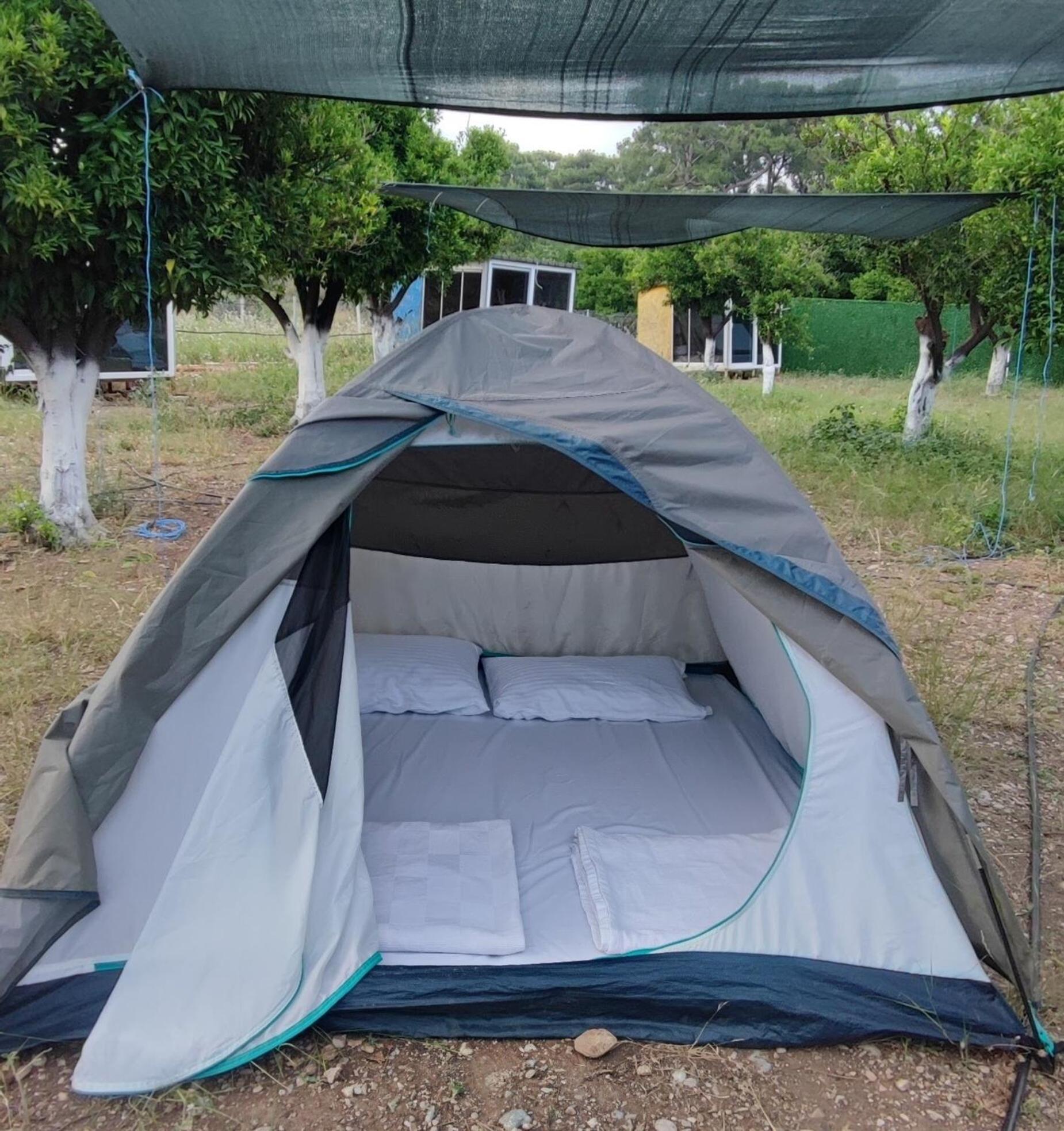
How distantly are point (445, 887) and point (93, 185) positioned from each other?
3.62 metres

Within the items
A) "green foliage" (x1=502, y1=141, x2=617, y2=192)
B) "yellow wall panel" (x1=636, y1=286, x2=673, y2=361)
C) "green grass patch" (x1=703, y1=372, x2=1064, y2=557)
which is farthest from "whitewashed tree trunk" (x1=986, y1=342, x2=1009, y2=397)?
"green foliage" (x1=502, y1=141, x2=617, y2=192)

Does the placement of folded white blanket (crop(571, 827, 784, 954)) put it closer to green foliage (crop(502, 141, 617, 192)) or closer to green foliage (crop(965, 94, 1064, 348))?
green foliage (crop(965, 94, 1064, 348))

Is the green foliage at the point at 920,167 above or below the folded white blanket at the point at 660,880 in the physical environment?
above

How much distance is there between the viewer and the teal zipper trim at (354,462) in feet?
7.16

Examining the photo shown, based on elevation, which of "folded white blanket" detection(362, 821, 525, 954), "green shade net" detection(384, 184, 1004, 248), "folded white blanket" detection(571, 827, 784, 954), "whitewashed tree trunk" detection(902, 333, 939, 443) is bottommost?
"folded white blanket" detection(362, 821, 525, 954)

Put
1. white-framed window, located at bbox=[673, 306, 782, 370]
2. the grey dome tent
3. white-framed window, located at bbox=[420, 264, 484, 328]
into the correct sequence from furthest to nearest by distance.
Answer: white-framed window, located at bbox=[673, 306, 782, 370] → white-framed window, located at bbox=[420, 264, 484, 328] → the grey dome tent

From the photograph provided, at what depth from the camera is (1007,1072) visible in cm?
207

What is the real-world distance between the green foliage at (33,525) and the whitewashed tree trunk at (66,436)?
0.16 ft

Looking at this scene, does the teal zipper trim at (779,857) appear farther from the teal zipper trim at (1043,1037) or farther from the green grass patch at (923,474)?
the green grass patch at (923,474)

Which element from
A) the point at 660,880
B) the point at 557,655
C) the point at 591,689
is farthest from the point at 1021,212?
the point at 660,880

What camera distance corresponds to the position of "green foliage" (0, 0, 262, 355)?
4.14 metres

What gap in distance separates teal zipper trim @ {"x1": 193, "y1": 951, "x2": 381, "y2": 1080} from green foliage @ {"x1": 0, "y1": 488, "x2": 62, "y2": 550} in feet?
12.9

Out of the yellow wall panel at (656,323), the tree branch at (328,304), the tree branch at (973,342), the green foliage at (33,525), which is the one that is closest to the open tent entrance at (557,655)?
the green foliage at (33,525)

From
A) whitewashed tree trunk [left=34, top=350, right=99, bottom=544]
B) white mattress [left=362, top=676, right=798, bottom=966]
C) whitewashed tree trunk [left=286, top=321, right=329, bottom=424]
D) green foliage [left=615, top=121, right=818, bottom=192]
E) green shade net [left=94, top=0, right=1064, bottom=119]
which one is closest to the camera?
green shade net [left=94, top=0, right=1064, bottom=119]
